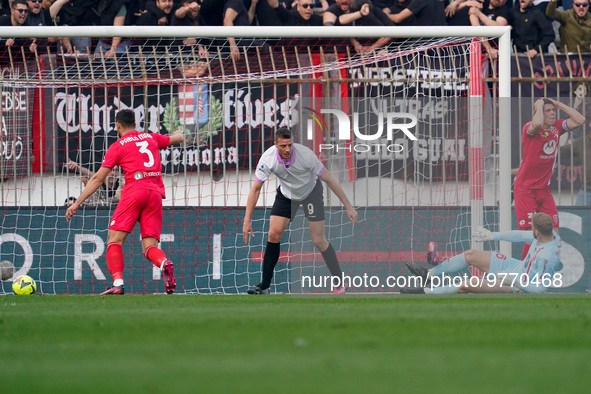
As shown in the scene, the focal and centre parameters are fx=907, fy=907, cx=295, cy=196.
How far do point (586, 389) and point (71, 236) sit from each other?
30.0ft

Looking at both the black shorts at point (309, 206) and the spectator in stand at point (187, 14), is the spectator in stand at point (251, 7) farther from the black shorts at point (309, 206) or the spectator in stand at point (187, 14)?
the black shorts at point (309, 206)

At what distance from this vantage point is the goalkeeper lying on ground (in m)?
9.47

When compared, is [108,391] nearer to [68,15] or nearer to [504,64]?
[504,64]

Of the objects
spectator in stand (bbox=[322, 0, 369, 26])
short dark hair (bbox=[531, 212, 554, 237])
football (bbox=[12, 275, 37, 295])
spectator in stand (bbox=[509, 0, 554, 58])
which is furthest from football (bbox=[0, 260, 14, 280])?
spectator in stand (bbox=[509, 0, 554, 58])

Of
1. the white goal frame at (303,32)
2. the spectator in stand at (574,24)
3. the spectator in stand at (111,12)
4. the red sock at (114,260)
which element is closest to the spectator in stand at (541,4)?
the spectator in stand at (574,24)

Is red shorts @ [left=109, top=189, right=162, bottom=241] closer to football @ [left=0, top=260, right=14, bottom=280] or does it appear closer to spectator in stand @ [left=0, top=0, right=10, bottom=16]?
football @ [left=0, top=260, right=14, bottom=280]

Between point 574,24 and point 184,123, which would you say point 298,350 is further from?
point 574,24

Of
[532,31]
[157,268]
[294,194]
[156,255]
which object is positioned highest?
[532,31]

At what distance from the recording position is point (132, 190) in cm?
948

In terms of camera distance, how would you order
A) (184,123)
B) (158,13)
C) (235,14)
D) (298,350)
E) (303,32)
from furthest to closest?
1. (158,13)
2. (235,14)
3. (184,123)
4. (303,32)
5. (298,350)

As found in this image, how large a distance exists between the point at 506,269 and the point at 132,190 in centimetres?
400

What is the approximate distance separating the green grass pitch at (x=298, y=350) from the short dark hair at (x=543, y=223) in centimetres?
274

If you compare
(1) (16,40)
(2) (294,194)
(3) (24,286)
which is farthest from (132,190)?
(1) (16,40)

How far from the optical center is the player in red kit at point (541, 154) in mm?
9633
